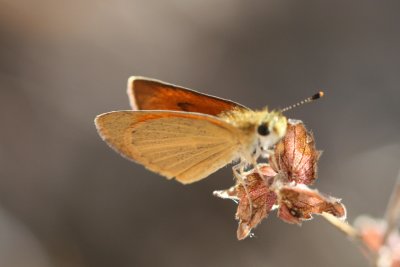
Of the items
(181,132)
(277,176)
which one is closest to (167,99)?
(181,132)

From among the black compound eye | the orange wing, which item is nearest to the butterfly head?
the black compound eye

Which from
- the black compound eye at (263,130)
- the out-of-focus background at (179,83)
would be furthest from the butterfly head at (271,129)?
the out-of-focus background at (179,83)

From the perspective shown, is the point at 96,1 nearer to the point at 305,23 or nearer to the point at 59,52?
the point at 59,52

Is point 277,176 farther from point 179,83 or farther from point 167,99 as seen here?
point 179,83

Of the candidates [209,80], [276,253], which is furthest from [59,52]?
[276,253]

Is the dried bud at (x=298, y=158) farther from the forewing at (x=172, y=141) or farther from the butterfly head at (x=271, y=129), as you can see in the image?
the forewing at (x=172, y=141)

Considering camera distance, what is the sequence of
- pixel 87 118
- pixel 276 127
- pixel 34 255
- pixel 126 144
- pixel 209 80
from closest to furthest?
pixel 276 127 → pixel 126 144 → pixel 34 255 → pixel 87 118 → pixel 209 80

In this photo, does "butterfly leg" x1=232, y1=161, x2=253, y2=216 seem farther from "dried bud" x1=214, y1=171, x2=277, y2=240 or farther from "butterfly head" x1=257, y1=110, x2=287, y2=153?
"butterfly head" x1=257, y1=110, x2=287, y2=153
